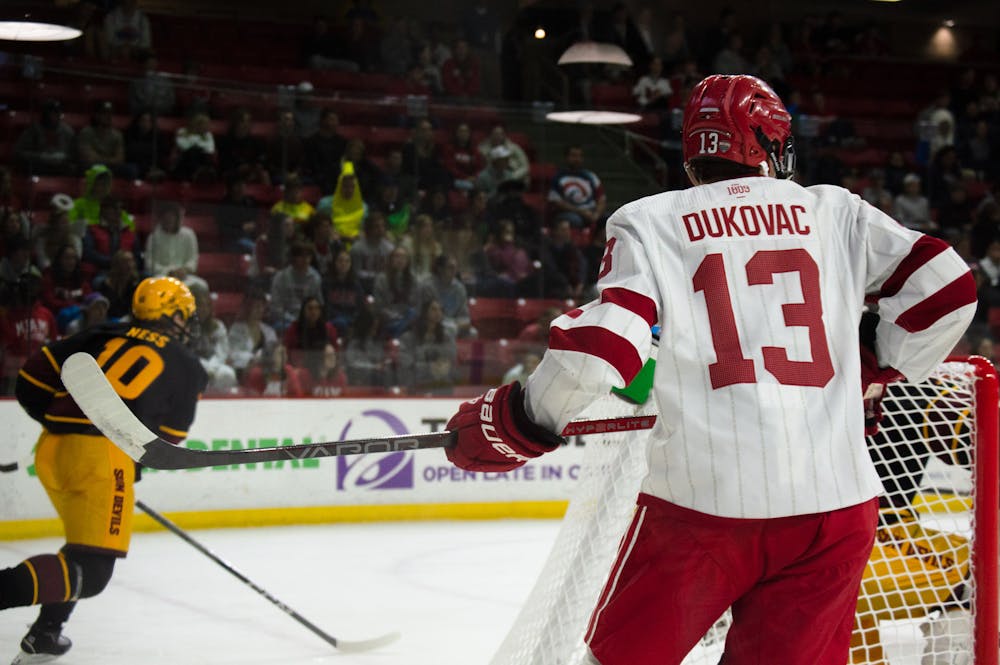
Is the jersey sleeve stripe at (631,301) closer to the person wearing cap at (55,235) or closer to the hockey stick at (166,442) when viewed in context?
the hockey stick at (166,442)

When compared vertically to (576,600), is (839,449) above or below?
above

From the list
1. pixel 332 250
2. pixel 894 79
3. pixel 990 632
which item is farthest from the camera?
pixel 894 79

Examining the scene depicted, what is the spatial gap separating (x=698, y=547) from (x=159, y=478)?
4.19m

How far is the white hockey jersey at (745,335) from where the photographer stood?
1355 millimetres

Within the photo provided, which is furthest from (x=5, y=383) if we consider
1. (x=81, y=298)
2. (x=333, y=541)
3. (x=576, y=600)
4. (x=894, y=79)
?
(x=894, y=79)

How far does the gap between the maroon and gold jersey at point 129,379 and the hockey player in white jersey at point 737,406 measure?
172cm

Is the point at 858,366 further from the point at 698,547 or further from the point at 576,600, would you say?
the point at 576,600

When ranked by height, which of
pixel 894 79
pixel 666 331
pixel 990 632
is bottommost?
pixel 990 632

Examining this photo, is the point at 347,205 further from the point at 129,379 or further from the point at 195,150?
the point at 129,379

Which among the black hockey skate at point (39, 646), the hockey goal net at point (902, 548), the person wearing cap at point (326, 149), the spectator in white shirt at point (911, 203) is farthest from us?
the spectator in white shirt at point (911, 203)

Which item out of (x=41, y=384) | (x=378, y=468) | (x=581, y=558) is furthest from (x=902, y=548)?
(x=378, y=468)

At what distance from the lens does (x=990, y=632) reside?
2221 mm

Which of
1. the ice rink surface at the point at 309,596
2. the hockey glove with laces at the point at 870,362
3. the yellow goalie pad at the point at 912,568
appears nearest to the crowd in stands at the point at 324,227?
the ice rink surface at the point at 309,596

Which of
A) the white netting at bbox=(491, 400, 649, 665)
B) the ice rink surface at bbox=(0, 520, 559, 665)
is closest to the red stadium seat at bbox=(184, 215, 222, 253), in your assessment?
the ice rink surface at bbox=(0, 520, 559, 665)
